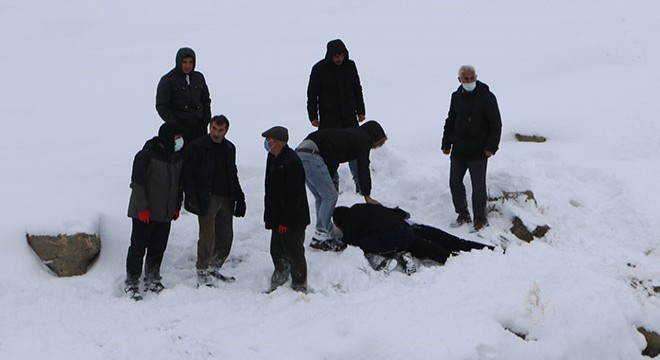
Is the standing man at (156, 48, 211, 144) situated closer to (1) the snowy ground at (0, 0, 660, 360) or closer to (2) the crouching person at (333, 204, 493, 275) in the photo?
(1) the snowy ground at (0, 0, 660, 360)

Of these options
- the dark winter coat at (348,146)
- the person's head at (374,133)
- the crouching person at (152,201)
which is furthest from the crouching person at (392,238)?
the crouching person at (152,201)

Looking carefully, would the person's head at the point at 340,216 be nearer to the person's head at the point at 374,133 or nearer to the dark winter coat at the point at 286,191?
the person's head at the point at 374,133

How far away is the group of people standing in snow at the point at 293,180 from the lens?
263 inches

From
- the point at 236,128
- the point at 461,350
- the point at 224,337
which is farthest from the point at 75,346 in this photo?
the point at 236,128

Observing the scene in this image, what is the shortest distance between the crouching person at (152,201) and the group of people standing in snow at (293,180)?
0.01m

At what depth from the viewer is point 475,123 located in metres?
8.31

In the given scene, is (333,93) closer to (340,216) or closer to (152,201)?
(340,216)

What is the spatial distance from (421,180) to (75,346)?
209 inches

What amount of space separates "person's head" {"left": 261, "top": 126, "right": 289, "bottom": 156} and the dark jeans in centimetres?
285

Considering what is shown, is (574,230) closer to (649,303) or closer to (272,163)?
(649,303)

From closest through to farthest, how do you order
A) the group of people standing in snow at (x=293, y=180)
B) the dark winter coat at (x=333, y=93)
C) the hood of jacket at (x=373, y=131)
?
1. the group of people standing in snow at (x=293, y=180)
2. the hood of jacket at (x=373, y=131)
3. the dark winter coat at (x=333, y=93)

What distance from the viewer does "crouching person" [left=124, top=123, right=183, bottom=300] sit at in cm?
655

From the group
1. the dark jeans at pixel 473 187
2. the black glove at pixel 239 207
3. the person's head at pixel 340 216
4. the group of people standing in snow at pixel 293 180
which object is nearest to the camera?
the group of people standing in snow at pixel 293 180

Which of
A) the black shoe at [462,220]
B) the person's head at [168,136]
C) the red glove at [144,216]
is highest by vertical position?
the person's head at [168,136]
